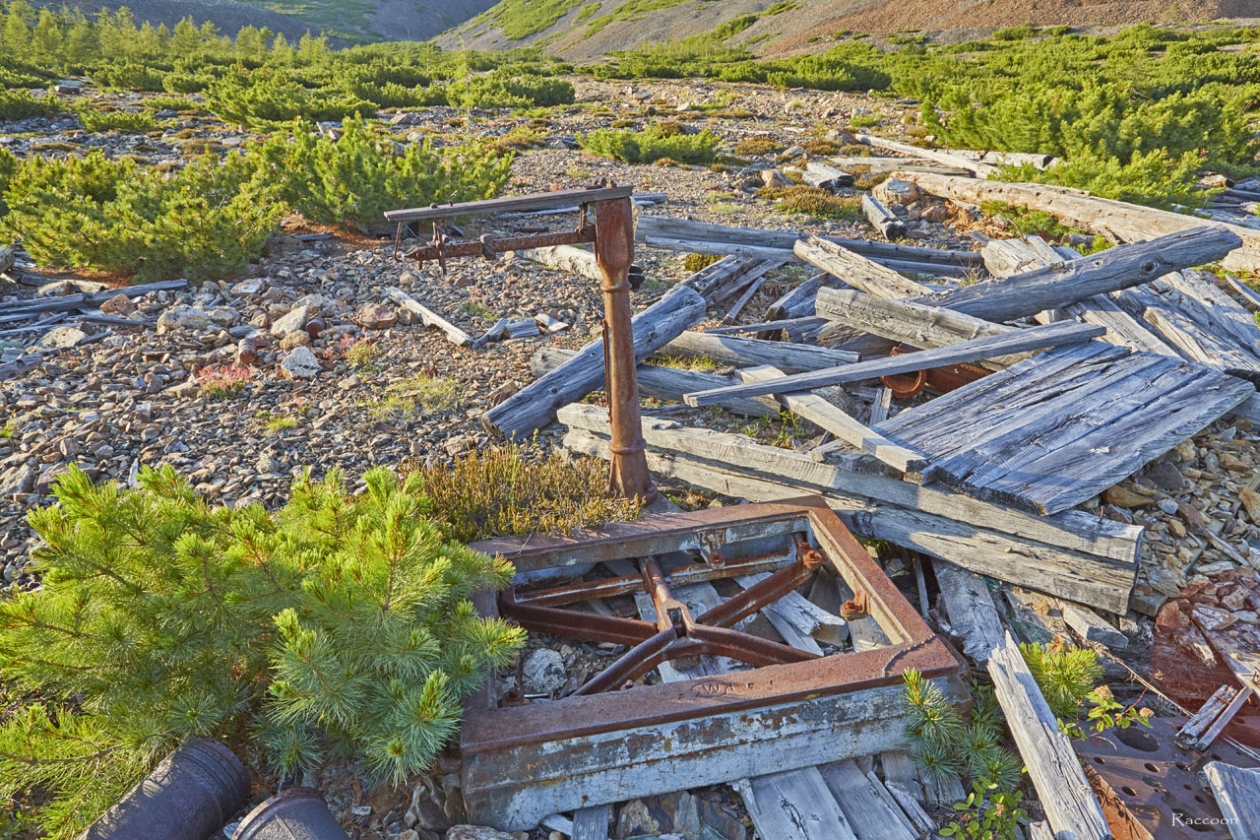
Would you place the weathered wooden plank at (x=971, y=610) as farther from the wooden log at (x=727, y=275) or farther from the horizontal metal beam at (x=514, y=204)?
the wooden log at (x=727, y=275)

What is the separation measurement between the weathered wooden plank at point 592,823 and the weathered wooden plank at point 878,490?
2123 mm

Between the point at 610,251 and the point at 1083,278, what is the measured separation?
4513 millimetres

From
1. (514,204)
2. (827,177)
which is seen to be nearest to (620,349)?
(514,204)

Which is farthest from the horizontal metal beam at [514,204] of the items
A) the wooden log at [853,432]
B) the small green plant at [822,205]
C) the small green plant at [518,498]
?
the small green plant at [822,205]

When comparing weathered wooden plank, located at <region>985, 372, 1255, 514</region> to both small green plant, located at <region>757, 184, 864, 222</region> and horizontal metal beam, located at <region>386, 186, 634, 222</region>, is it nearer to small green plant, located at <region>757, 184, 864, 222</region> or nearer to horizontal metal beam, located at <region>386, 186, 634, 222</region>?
horizontal metal beam, located at <region>386, 186, 634, 222</region>

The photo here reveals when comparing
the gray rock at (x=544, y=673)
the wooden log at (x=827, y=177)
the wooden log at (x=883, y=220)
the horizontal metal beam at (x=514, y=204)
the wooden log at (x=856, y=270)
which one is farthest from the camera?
the wooden log at (x=827, y=177)

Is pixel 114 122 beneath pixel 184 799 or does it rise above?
above

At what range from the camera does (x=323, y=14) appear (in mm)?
113062

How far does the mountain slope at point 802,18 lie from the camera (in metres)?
44.8

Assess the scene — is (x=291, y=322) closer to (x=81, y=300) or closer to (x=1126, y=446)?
(x=81, y=300)

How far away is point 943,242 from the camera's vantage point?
938 centimetres

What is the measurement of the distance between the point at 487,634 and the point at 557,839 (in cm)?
75

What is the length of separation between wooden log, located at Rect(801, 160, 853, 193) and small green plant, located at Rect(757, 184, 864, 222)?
849 mm

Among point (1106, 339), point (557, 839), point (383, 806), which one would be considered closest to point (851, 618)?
point (557, 839)
